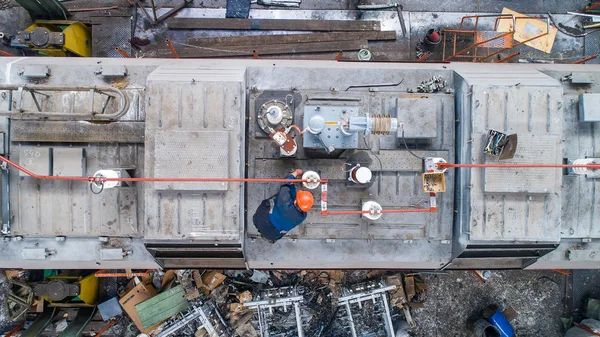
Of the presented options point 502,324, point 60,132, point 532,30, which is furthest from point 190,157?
point 532,30

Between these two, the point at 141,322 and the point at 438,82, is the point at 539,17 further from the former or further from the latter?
the point at 141,322

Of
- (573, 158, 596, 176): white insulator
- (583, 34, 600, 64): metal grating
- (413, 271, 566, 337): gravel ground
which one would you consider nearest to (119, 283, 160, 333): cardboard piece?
(413, 271, 566, 337): gravel ground

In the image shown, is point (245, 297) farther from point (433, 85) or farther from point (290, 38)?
point (290, 38)

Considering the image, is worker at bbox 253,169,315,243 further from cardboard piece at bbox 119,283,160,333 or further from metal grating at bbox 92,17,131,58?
metal grating at bbox 92,17,131,58

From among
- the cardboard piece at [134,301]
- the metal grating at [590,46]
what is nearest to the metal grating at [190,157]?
the cardboard piece at [134,301]

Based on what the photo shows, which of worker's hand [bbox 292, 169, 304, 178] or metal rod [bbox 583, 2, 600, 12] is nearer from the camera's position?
worker's hand [bbox 292, 169, 304, 178]

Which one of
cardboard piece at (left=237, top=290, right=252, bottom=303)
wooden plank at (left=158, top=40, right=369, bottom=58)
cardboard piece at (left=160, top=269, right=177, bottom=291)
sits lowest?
cardboard piece at (left=237, top=290, right=252, bottom=303)

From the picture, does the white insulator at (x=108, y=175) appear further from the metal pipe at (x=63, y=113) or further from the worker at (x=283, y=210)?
the worker at (x=283, y=210)
